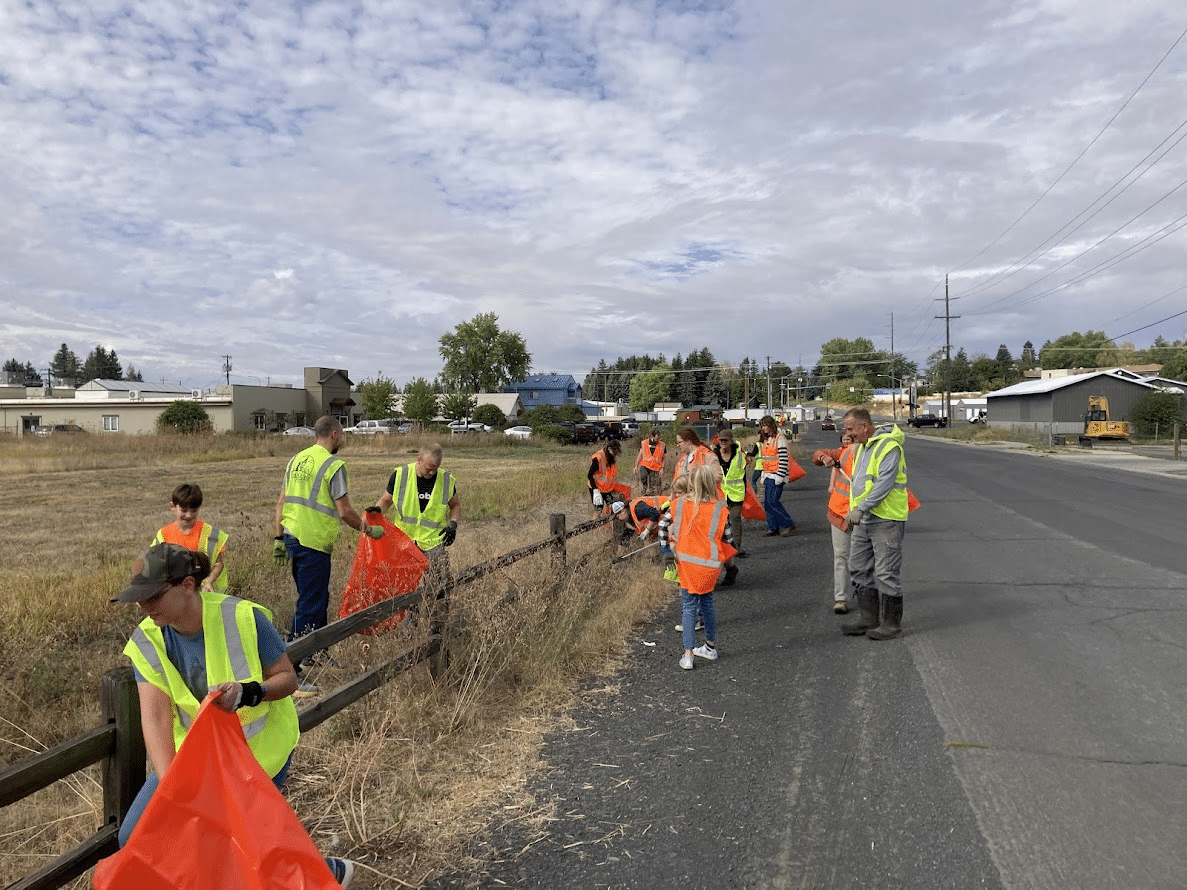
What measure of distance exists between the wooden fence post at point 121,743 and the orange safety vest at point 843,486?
6023 mm

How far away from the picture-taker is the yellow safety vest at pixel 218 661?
2699 mm

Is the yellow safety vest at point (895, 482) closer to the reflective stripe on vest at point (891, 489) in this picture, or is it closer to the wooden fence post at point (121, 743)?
the reflective stripe on vest at point (891, 489)

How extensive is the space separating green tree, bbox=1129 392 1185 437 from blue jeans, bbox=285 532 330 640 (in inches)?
1983

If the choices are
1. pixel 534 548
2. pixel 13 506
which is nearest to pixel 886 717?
pixel 534 548

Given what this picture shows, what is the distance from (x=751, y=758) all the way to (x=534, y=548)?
129 inches

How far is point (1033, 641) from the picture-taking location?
6.82 meters

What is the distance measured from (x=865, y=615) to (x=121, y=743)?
5.88 meters

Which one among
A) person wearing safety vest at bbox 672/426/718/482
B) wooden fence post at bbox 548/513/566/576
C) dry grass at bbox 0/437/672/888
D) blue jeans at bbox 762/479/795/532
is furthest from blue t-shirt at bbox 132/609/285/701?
blue jeans at bbox 762/479/795/532

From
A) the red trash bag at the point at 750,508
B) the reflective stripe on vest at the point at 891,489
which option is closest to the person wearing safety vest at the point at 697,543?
the reflective stripe on vest at the point at 891,489

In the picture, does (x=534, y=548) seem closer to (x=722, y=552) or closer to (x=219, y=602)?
(x=722, y=552)

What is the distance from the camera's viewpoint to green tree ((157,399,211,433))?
172 ft

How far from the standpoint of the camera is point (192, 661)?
108 inches

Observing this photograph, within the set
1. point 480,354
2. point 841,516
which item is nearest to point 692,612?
point 841,516

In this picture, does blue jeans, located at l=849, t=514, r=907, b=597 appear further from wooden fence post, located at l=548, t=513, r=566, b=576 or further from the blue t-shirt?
the blue t-shirt
